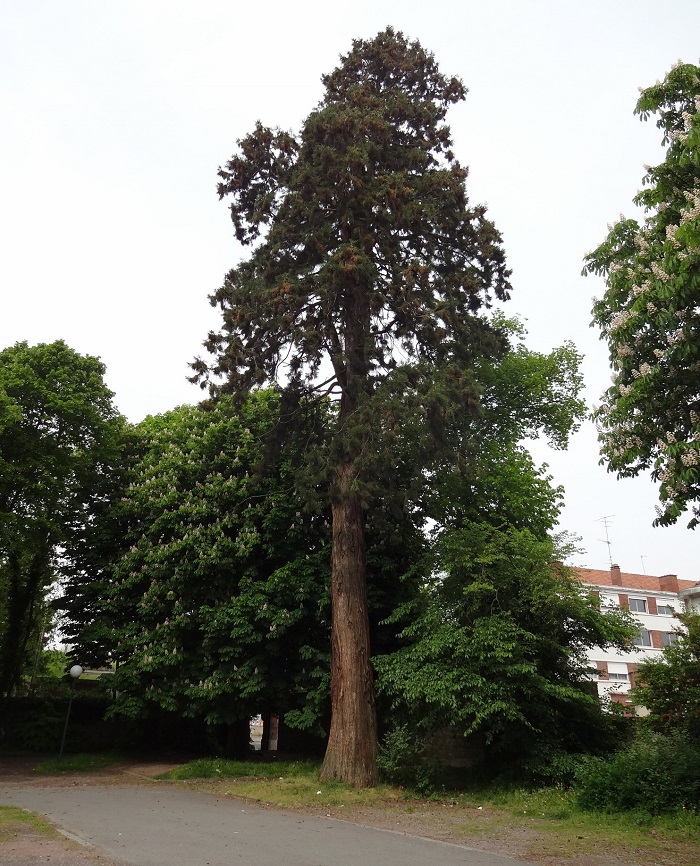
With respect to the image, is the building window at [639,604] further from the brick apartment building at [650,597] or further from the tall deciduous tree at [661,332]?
the tall deciduous tree at [661,332]

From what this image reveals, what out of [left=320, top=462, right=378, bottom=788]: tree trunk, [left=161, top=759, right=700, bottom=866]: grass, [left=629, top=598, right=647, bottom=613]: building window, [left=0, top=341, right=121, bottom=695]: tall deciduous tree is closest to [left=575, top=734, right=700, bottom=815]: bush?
[left=161, top=759, right=700, bottom=866]: grass

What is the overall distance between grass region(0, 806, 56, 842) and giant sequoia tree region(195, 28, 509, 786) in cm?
641

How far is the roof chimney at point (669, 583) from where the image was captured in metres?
52.1

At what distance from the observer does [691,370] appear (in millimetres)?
8586

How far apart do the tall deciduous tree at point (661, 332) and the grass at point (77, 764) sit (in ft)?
59.0

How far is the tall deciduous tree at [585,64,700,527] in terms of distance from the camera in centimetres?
798

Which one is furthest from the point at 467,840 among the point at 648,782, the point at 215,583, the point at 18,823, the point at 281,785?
the point at 215,583

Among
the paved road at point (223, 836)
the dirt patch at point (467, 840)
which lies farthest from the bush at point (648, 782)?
the paved road at point (223, 836)

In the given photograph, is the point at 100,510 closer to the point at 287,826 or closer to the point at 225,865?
the point at 287,826

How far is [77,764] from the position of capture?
66.6 feet

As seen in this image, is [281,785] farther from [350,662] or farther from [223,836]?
[223,836]

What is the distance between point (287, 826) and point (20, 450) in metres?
14.7

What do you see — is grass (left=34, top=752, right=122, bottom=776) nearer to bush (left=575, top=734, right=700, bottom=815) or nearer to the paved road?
the paved road

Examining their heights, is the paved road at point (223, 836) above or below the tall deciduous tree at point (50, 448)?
below
